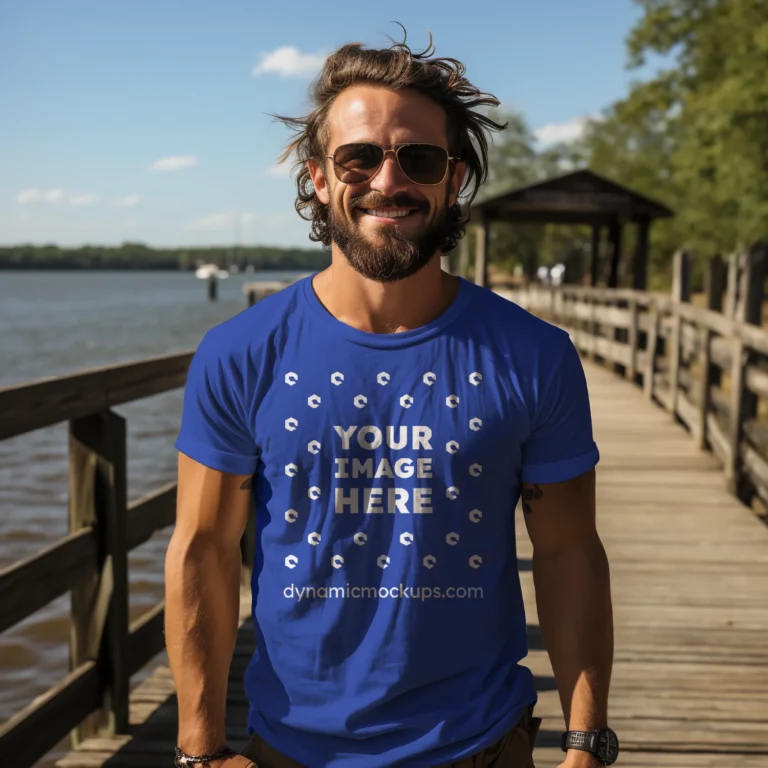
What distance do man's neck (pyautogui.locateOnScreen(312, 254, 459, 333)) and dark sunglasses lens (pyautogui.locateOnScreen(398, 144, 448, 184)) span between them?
0.14 meters

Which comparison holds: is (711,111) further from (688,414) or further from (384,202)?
(384,202)

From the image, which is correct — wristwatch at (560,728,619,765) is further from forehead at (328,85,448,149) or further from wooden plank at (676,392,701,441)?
wooden plank at (676,392,701,441)

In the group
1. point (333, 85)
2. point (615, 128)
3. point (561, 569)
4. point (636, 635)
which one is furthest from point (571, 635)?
point (615, 128)

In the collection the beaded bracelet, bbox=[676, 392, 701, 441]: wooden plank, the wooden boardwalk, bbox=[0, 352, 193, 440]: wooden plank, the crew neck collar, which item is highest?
the crew neck collar

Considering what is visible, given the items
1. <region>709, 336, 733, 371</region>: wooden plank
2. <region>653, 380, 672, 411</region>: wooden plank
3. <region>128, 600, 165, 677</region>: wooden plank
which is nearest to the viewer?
<region>128, 600, 165, 677</region>: wooden plank

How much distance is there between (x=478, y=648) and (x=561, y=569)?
0.22 meters

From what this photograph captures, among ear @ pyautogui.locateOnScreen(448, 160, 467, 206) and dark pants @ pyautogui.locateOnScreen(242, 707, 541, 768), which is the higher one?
ear @ pyautogui.locateOnScreen(448, 160, 467, 206)

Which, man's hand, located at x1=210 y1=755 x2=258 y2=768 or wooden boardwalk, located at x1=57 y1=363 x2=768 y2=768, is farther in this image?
wooden boardwalk, located at x1=57 y1=363 x2=768 y2=768

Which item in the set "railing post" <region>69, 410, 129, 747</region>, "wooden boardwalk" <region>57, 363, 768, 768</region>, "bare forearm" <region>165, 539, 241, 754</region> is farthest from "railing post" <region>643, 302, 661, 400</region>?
"bare forearm" <region>165, 539, 241, 754</region>

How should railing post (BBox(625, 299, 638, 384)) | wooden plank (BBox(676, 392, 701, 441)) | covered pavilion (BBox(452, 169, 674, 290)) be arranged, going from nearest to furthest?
wooden plank (BBox(676, 392, 701, 441))
railing post (BBox(625, 299, 638, 384))
covered pavilion (BBox(452, 169, 674, 290))

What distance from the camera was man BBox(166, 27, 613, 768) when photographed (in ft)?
5.68

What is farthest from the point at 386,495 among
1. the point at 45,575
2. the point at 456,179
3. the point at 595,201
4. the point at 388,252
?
the point at 595,201

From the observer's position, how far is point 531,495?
6.07 ft

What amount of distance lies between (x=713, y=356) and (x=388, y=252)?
7.35 meters
